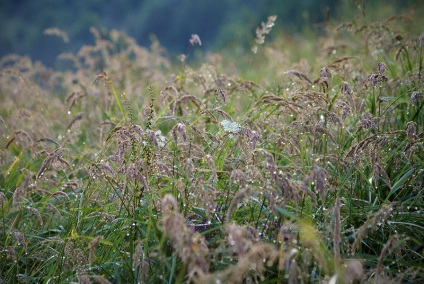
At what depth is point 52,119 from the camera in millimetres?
4742

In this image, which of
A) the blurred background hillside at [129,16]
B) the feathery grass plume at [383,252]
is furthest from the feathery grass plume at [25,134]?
the blurred background hillside at [129,16]

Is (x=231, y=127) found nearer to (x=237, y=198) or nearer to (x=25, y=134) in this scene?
(x=237, y=198)

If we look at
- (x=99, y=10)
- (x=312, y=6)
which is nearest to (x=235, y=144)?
(x=312, y=6)

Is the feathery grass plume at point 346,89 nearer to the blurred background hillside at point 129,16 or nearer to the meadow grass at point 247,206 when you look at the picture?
the meadow grass at point 247,206

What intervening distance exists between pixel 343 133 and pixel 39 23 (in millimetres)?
20318

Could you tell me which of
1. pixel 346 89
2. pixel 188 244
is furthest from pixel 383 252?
pixel 346 89

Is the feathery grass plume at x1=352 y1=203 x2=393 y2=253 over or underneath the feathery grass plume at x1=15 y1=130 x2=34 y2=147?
underneath

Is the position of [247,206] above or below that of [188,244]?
above

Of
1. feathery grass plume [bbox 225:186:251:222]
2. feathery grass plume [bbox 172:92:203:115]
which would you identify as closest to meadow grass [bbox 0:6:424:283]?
feathery grass plume [bbox 225:186:251:222]

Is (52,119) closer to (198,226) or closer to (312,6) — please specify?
(198,226)

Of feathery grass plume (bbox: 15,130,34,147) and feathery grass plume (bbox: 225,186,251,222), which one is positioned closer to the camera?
feathery grass plume (bbox: 225,186,251,222)

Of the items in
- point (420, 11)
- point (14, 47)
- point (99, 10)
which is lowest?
point (420, 11)

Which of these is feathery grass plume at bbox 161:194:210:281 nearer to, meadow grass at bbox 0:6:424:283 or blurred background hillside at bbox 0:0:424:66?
meadow grass at bbox 0:6:424:283

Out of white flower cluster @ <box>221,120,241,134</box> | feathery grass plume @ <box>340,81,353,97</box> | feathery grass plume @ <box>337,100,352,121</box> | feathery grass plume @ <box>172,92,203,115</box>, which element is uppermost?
feathery grass plume @ <box>172,92,203,115</box>
